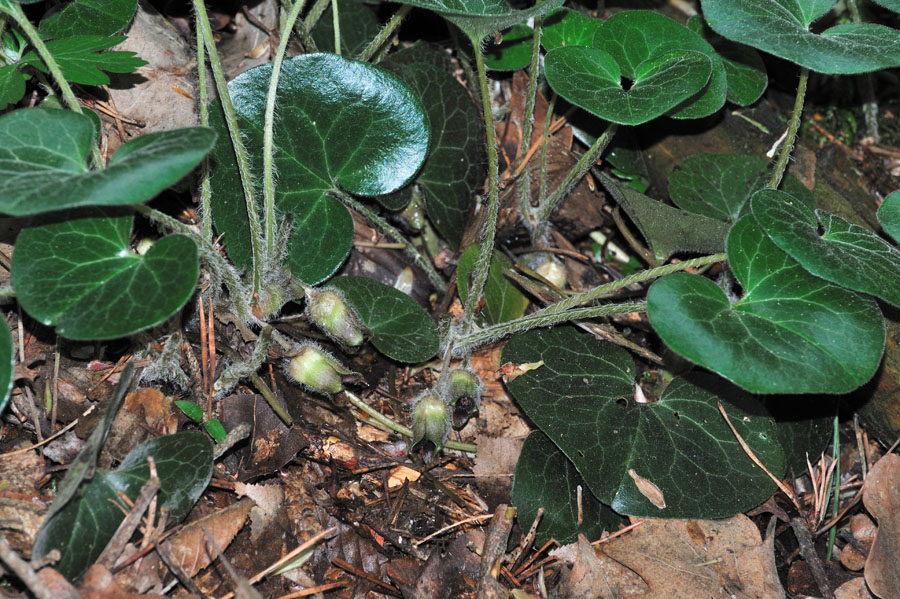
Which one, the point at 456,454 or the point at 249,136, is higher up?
the point at 249,136

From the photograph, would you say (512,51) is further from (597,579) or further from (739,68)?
(597,579)

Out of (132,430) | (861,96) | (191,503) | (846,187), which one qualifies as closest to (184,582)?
(191,503)

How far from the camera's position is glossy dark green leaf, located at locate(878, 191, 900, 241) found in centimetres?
157

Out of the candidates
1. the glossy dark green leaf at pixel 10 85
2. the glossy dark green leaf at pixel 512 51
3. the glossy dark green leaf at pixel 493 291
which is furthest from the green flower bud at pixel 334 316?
the glossy dark green leaf at pixel 512 51

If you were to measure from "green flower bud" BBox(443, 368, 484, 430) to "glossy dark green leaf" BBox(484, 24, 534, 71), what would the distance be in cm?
90

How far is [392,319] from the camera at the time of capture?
5.72 ft

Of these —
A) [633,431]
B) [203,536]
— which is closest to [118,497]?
[203,536]

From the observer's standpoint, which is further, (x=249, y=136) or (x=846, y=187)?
(x=846, y=187)

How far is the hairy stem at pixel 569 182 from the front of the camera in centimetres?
183

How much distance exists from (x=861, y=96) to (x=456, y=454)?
1.95 metres

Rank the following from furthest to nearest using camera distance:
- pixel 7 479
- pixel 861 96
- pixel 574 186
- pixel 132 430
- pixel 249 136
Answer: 1. pixel 861 96
2. pixel 574 186
3. pixel 249 136
4. pixel 132 430
5. pixel 7 479

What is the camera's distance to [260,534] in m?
1.44

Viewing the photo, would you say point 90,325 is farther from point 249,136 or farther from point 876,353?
point 876,353

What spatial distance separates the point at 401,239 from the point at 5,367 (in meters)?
1.02
